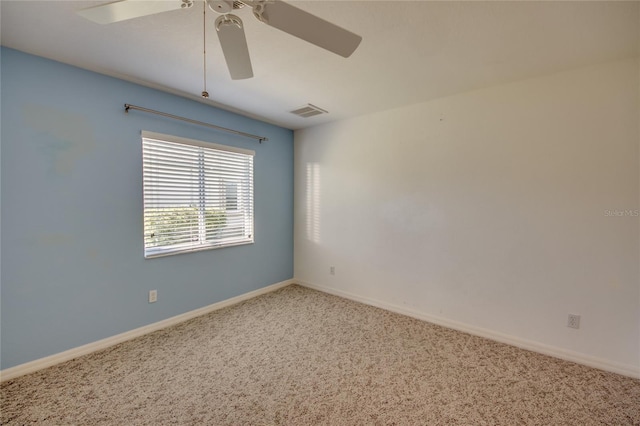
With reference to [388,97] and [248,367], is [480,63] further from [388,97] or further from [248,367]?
[248,367]

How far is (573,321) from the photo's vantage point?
229 cm

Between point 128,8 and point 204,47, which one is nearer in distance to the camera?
point 128,8

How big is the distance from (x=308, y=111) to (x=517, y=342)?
319 cm

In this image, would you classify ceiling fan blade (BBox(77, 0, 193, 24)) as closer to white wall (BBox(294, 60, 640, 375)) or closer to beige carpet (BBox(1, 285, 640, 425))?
beige carpet (BBox(1, 285, 640, 425))

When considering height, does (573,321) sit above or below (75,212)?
below

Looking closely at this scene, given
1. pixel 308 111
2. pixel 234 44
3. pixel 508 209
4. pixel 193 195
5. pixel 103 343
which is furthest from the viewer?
pixel 308 111

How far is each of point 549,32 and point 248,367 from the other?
3.17m

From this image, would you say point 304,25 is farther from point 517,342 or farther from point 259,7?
point 517,342

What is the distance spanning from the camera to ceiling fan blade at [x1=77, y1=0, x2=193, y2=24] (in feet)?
3.71

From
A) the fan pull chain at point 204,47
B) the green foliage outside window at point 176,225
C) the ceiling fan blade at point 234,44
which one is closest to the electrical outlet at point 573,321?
the ceiling fan blade at point 234,44

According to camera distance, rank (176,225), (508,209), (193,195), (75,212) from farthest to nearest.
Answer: (193,195) → (176,225) → (508,209) → (75,212)

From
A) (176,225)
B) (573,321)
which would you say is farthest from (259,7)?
(573,321)

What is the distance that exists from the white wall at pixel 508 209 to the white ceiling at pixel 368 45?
349 millimetres

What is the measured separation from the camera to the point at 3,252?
6.50ft
